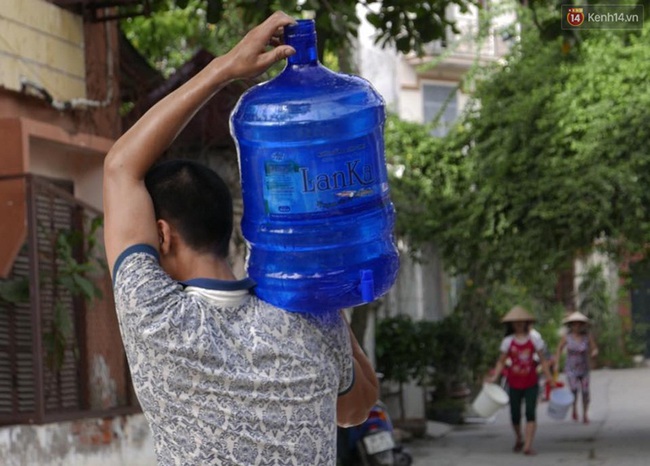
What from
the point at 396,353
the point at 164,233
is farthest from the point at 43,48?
the point at 396,353

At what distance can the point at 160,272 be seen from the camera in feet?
9.81

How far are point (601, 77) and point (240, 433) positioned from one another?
13.5 meters

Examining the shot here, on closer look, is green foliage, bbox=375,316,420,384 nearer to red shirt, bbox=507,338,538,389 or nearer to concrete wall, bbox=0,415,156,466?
red shirt, bbox=507,338,538,389

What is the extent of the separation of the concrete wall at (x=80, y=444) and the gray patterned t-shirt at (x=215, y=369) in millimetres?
5871

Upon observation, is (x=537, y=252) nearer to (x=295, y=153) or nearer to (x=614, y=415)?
(x=614, y=415)

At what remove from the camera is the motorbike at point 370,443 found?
1280cm

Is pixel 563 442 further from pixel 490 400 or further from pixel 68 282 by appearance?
pixel 68 282

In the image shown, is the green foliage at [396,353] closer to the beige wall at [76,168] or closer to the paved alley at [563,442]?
the paved alley at [563,442]

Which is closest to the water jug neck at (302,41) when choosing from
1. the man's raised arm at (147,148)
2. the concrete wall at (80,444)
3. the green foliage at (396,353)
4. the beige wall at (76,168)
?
the man's raised arm at (147,148)

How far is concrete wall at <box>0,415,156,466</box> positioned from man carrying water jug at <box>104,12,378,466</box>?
584cm

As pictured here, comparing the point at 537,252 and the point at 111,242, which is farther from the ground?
the point at 111,242

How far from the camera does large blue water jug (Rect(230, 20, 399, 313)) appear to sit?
308 centimetres

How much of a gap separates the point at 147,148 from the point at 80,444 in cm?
696

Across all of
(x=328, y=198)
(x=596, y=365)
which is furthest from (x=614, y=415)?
(x=328, y=198)
